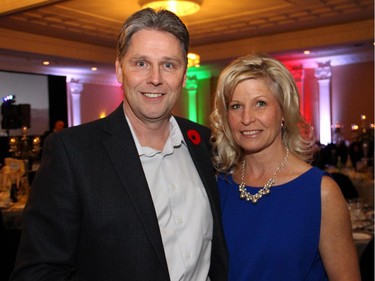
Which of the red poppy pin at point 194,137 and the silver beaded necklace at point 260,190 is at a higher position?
the red poppy pin at point 194,137

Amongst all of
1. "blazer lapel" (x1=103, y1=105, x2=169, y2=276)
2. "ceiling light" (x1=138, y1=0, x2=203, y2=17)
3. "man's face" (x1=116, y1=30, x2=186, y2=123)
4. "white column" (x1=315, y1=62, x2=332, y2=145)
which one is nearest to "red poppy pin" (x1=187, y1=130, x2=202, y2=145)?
"man's face" (x1=116, y1=30, x2=186, y2=123)

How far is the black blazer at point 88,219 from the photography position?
4.55 ft

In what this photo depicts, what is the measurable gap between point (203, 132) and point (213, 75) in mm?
13089

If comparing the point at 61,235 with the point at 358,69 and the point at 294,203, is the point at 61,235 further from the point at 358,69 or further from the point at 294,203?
the point at 358,69

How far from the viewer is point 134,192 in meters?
1.47

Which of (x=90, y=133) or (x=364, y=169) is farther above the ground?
(x=90, y=133)

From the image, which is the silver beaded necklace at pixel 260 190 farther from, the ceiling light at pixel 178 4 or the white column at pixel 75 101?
the white column at pixel 75 101

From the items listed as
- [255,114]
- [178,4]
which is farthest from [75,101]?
[255,114]

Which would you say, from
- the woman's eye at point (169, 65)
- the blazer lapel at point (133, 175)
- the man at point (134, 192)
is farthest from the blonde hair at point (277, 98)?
the blazer lapel at point (133, 175)

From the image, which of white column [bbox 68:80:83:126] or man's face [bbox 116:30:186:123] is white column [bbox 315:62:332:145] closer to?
white column [bbox 68:80:83:126]

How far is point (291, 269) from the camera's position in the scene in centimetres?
175

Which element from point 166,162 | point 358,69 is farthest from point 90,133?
point 358,69

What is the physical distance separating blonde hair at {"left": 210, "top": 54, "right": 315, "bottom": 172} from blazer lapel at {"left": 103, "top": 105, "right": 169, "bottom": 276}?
0.57m

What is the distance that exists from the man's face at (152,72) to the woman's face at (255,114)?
0.34 m
